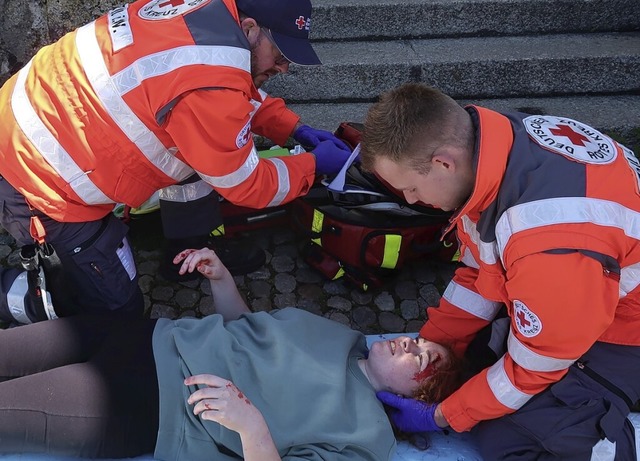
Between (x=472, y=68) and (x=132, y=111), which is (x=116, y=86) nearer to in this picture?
(x=132, y=111)

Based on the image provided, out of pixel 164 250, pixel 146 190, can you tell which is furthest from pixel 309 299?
pixel 146 190

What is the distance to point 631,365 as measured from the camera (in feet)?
7.13

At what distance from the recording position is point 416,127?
72.6 inches

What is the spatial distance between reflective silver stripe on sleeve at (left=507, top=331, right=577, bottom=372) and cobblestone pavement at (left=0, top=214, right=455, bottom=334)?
1165 millimetres

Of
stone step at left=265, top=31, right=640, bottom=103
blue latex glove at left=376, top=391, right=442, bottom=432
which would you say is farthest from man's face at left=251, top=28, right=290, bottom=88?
stone step at left=265, top=31, right=640, bottom=103

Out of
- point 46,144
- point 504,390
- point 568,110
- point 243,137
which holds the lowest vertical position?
point 568,110

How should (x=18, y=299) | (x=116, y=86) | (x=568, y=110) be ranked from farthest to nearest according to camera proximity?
(x=568, y=110) < (x=18, y=299) < (x=116, y=86)

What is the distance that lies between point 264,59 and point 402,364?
51.3 inches

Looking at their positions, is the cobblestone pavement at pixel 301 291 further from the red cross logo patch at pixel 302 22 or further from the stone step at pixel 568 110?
the red cross logo patch at pixel 302 22

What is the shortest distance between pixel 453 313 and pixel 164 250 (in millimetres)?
1721

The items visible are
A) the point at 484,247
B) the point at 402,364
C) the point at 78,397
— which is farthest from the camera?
the point at 402,364

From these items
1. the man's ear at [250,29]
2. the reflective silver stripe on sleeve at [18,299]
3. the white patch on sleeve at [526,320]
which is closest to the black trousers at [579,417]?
the white patch on sleeve at [526,320]

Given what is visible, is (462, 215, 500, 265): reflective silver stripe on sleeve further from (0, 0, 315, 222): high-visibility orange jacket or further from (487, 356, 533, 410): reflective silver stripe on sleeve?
(0, 0, 315, 222): high-visibility orange jacket

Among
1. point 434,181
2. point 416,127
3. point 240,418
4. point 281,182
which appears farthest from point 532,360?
A: point 281,182
